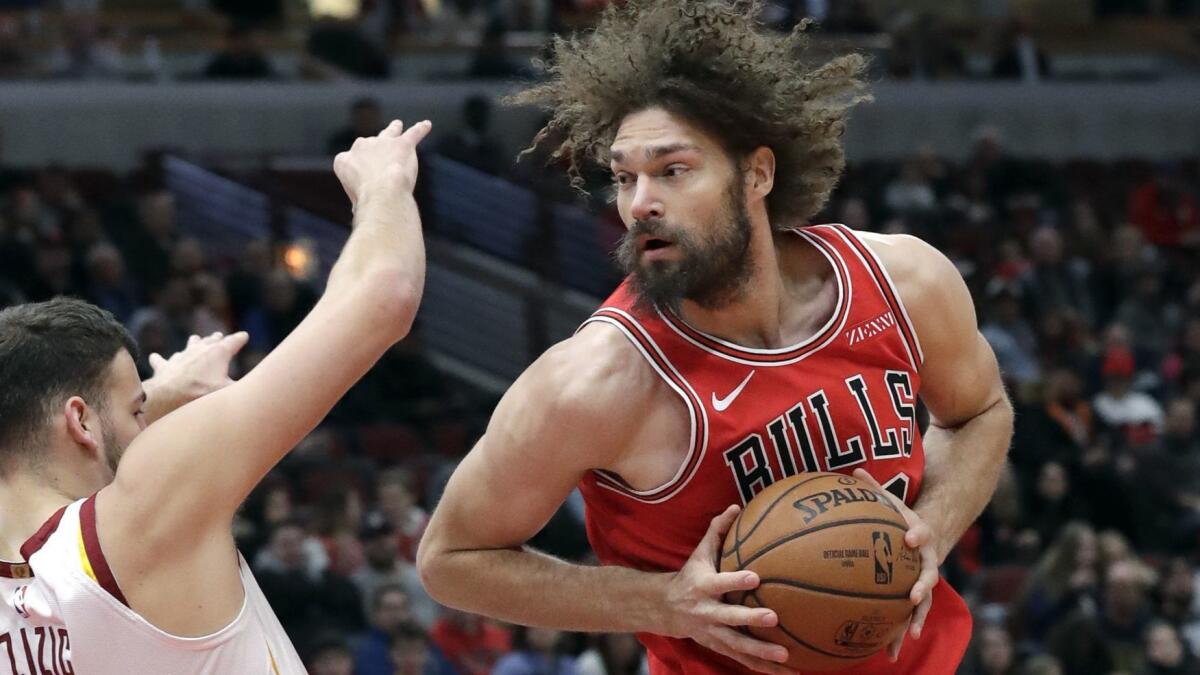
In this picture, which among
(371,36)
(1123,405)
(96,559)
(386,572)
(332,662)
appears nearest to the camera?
(96,559)

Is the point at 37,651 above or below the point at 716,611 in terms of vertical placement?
above

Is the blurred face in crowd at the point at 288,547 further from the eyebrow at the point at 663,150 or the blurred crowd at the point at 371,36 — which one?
the blurred crowd at the point at 371,36

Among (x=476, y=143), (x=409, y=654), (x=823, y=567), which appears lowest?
(x=476, y=143)

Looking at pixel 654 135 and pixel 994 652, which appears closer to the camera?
pixel 654 135

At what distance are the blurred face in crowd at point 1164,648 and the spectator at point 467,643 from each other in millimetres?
3522

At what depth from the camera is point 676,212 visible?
3865 millimetres

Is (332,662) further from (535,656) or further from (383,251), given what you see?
(383,251)

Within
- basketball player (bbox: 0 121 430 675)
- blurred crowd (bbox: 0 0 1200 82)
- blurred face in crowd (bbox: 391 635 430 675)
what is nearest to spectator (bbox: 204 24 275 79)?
blurred crowd (bbox: 0 0 1200 82)

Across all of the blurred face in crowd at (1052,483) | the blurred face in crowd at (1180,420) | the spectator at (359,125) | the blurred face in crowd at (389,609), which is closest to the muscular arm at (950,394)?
the blurred face in crowd at (389,609)

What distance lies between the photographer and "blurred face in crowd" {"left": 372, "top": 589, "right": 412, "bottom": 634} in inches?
341

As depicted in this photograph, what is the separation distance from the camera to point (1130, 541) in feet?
37.0

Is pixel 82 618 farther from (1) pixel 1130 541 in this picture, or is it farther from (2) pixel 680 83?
(1) pixel 1130 541

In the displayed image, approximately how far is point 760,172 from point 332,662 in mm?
4734

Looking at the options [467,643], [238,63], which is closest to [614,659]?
[467,643]
